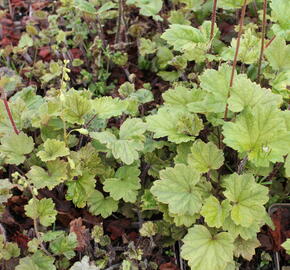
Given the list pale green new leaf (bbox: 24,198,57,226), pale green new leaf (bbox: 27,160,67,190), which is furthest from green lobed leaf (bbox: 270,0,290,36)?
pale green new leaf (bbox: 24,198,57,226)

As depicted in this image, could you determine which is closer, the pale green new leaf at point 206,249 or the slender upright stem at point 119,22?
the pale green new leaf at point 206,249

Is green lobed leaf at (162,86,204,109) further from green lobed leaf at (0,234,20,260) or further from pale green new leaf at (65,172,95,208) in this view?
green lobed leaf at (0,234,20,260)

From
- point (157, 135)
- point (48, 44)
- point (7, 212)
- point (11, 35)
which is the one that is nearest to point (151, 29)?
point (48, 44)

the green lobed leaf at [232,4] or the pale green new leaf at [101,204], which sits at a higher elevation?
the green lobed leaf at [232,4]

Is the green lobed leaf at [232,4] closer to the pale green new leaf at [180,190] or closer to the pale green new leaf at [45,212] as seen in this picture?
the pale green new leaf at [180,190]

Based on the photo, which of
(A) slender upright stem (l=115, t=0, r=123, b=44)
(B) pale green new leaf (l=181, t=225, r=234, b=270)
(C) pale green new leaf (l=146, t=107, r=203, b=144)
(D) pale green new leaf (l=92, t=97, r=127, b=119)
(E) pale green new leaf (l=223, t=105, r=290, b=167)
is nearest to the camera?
(B) pale green new leaf (l=181, t=225, r=234, b=270)

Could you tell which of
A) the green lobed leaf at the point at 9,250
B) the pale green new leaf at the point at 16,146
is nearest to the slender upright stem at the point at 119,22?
the pale green new leaf at the point at 16,146

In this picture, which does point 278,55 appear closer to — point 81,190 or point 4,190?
point 81,190

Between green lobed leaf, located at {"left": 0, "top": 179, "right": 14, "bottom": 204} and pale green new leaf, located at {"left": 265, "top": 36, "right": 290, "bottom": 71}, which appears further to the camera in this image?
pale green new leaf, located at {"left": 265, "top": 36, "right": 290, "bottom": 71}
